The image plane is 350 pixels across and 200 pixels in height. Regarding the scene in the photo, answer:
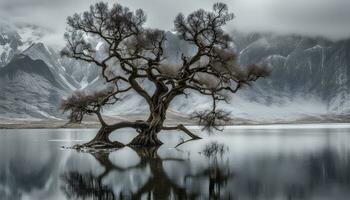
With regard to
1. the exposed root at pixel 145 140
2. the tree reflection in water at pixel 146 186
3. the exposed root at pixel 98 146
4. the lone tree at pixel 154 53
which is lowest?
the tree reflection in water at pixel 146 186

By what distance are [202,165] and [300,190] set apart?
1113 centimetres

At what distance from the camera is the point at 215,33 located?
47.0 m

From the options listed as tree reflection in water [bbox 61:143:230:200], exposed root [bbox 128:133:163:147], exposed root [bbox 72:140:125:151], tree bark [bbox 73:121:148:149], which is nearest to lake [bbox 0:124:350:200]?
tree reflection in water [bbox 61:143:230:200]

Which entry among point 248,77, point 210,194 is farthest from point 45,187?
point 248,77

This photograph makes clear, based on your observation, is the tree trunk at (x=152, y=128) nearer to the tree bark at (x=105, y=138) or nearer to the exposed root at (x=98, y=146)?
the tree bark at (x=105, y=138)

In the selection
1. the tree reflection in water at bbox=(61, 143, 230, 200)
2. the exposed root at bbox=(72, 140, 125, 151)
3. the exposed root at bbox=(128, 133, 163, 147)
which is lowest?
the tree reflection in water at bbox=(61, 143, 230, 200)

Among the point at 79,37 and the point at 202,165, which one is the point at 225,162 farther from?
the point at 79,37

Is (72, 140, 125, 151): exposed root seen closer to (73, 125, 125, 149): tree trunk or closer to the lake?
(73, 125, 125, 149): tree trunk

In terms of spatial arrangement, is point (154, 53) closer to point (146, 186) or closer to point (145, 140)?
point (145, 140)

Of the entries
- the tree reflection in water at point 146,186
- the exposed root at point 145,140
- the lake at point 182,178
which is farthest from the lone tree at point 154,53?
the tree reflection in water at point 146,186

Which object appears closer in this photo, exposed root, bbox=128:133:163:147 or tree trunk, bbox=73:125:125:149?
tree trunk, bbox=73:125:125:149

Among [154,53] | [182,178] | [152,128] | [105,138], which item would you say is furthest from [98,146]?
[182,178]

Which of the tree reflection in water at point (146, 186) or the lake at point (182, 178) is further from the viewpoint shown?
the lake at point (182, 178)

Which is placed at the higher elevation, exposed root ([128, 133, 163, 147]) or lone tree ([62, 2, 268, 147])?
lone tree ([62, 2, 268, 147])
